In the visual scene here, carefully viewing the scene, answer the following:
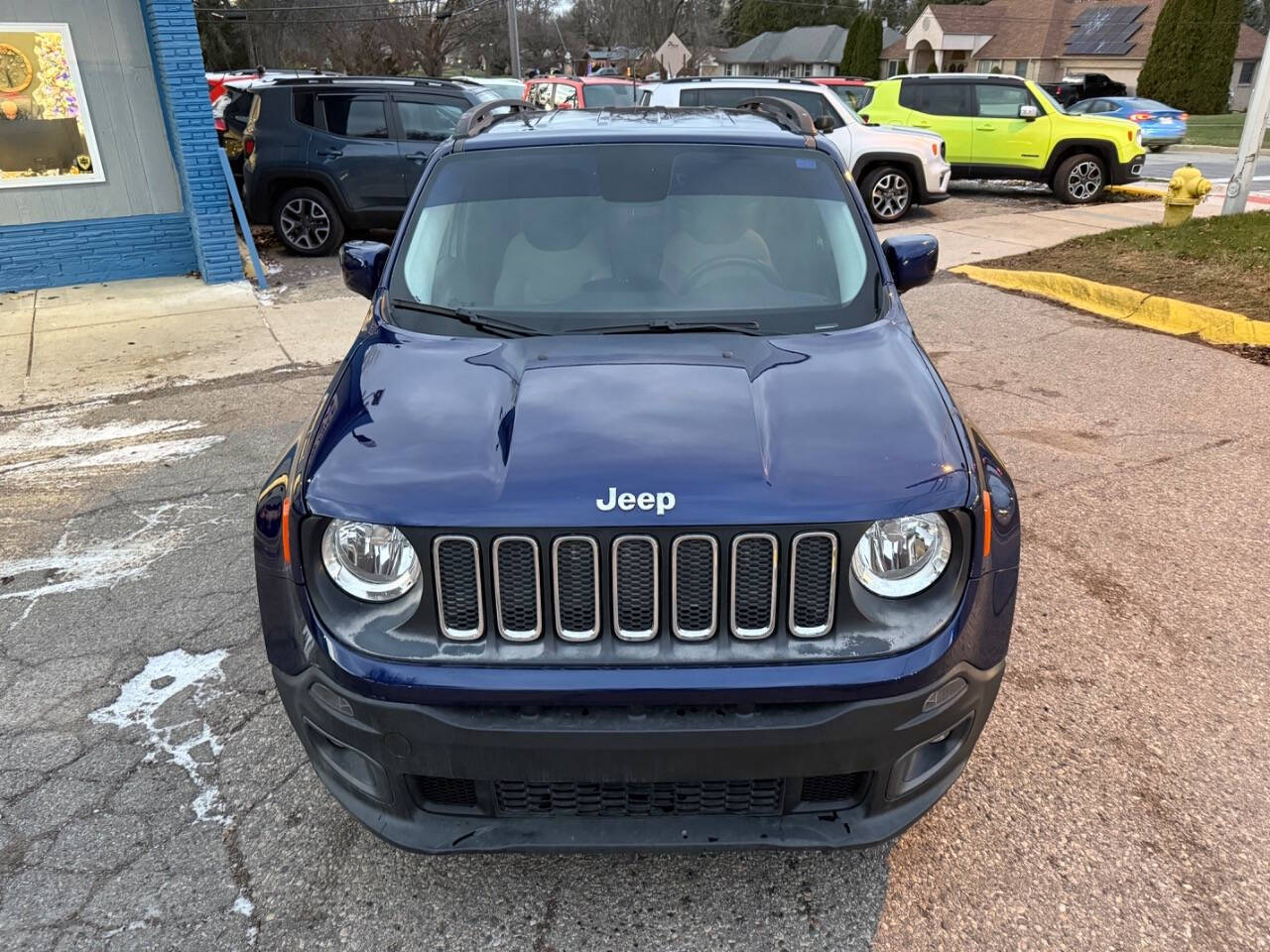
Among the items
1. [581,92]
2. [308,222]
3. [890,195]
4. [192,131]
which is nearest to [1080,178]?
[890,195]

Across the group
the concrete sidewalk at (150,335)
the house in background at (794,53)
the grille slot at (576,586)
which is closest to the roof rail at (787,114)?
the grille slot at (576,586)

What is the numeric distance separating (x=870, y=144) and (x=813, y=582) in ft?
38.1

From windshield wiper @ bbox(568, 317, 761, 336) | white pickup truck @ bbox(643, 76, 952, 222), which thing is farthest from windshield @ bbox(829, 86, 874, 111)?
windshield wiper @ bbox(568, 317, 761, 336)

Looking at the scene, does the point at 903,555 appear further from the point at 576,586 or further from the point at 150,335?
the point at 150,335

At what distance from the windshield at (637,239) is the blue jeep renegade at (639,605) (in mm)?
615

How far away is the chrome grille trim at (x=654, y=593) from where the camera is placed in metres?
2.08

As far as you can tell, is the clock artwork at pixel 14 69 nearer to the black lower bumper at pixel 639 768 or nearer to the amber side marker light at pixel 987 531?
the black lower bumper at pixel 639 768

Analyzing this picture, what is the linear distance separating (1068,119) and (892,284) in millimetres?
12826

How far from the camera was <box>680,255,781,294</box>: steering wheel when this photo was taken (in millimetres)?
3195

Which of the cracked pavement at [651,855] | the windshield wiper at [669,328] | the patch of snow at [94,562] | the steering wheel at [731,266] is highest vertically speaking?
the steering wheel at [731,266]

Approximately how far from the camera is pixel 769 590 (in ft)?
6.92

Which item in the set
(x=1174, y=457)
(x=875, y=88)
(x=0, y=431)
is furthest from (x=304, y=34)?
(x=1174, y=457)

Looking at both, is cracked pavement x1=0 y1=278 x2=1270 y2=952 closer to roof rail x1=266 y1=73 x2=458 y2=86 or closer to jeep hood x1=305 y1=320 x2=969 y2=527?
jeep hood x1=305 y1=320 x2=969 y2=527

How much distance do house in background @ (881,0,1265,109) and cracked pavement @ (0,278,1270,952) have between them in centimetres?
6225
